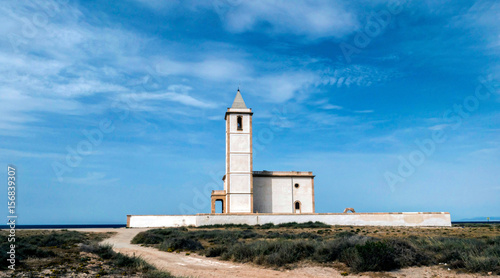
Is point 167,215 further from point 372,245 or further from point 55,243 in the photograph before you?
point 372,245

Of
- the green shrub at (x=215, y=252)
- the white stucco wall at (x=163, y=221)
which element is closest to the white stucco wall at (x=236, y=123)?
the white stucco wall at (x=163, y=221)

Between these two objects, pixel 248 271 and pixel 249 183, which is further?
pixel 249 183

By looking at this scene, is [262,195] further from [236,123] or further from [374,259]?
[374,259]

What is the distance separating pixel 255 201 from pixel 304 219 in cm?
699

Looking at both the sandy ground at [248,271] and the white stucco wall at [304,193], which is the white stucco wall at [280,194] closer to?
the white stucco wall at [304,193]

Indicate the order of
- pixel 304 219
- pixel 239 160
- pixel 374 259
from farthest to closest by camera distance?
pixel 239 160, pixel 304 219, pixel 374 259

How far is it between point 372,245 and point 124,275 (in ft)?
22.5

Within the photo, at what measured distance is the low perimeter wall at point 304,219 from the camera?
1341 inches

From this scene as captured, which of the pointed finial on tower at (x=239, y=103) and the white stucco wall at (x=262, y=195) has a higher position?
the pointed finial on tower at (x=239, y=103)

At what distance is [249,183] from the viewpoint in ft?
127

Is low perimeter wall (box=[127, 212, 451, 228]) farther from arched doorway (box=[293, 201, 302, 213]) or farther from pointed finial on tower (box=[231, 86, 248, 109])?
pointed finial on tower (box=[231, 86, 248, 109])

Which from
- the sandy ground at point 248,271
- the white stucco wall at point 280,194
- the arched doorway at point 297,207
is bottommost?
the sandy ground at point 248,271

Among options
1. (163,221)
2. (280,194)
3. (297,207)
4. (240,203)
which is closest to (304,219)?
(297,207)

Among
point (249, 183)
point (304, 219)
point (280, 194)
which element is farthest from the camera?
point (280, 194)
